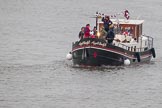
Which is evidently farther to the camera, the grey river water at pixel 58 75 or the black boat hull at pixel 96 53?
the black boat hull at pixel 96 53

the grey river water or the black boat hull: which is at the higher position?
the black boat hull

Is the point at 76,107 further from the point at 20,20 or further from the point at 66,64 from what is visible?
the point at 20,20

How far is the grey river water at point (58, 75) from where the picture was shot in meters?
50.5

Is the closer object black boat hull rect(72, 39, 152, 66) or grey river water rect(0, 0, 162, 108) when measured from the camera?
grey river water rect(0, 0, 162, 108)

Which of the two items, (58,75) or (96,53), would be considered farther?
(96,53)

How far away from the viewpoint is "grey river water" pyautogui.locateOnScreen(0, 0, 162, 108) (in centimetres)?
5047

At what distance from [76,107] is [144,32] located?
123 ft

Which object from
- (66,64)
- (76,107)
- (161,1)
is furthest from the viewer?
(161,1)

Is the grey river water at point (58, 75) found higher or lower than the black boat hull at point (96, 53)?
lower

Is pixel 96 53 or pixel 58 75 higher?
pixel 96 53

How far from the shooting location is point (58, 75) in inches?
2276

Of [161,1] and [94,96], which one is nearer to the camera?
[94,96]

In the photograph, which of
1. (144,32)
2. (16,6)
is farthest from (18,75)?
(16,6)

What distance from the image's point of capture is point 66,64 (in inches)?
2456
